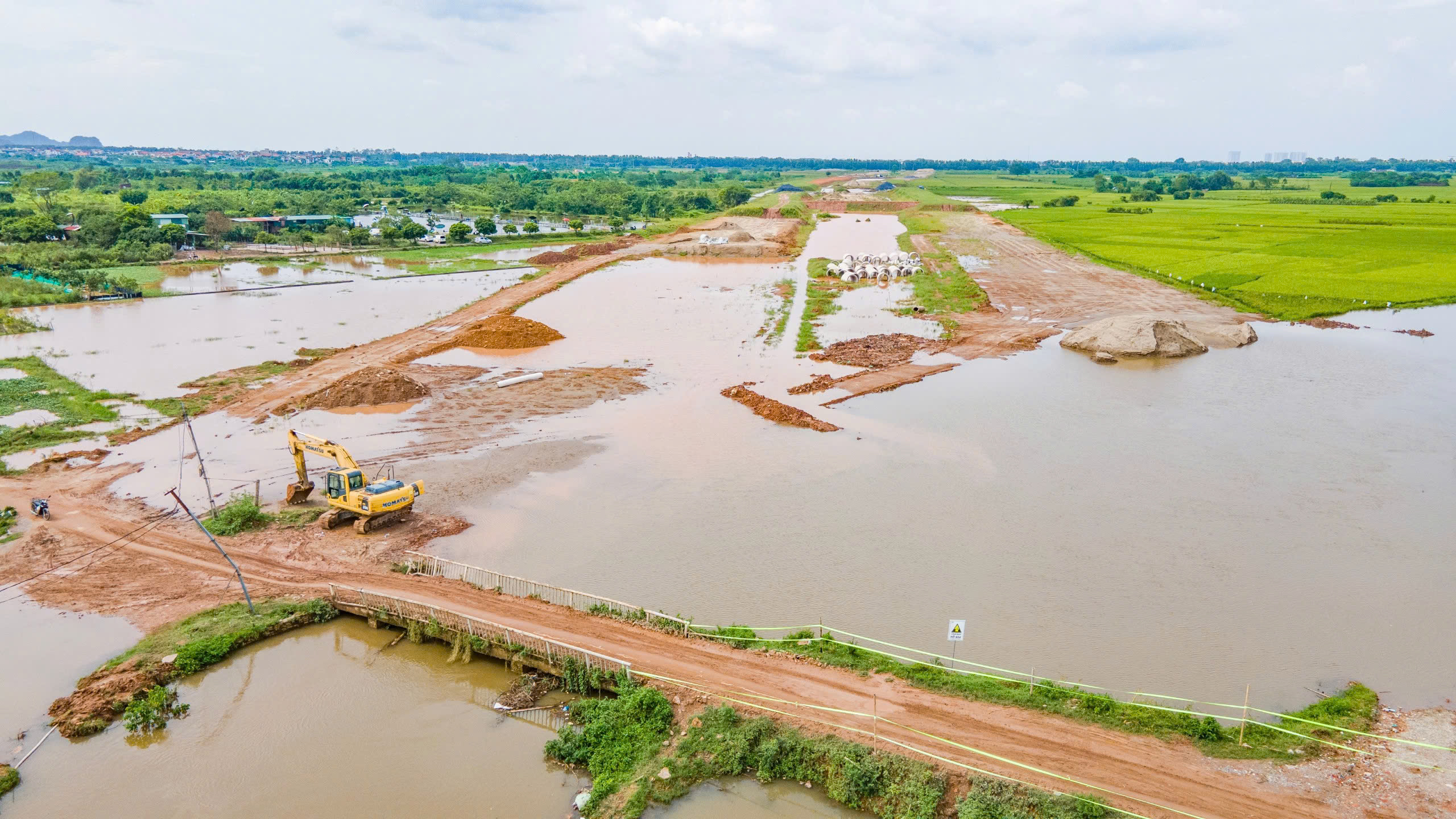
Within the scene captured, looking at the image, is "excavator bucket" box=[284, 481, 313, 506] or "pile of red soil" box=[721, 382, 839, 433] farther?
"pile of red soil" box=[721, 382, 839, 433]

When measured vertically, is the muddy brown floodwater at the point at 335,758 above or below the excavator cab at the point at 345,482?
below

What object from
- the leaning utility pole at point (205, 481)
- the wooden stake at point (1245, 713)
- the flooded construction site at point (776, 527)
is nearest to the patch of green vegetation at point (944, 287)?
the flooded construction site at point (776, 527)

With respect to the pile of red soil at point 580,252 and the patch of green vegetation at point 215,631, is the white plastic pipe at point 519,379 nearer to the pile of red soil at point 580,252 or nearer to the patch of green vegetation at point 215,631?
the patch of green vegetation at point 215,631

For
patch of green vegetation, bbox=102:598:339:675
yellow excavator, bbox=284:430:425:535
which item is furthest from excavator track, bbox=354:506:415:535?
patch of green vegetation, bbox=102:598:339:675

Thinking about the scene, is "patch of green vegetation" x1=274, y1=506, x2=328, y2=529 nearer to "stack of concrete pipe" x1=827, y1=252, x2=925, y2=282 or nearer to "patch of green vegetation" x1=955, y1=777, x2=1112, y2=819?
"patch of green vegetation" x1=955, y1=777, x2=1112, y2=819

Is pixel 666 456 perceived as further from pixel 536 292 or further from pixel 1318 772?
pixel 536 292

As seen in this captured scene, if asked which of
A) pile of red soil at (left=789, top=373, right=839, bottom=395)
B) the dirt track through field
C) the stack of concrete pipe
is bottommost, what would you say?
the dirt track through field

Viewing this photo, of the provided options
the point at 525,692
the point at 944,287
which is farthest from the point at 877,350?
the point at 525,692

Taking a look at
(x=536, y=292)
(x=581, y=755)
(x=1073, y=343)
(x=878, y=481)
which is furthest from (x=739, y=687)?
(x=536, y=292)
